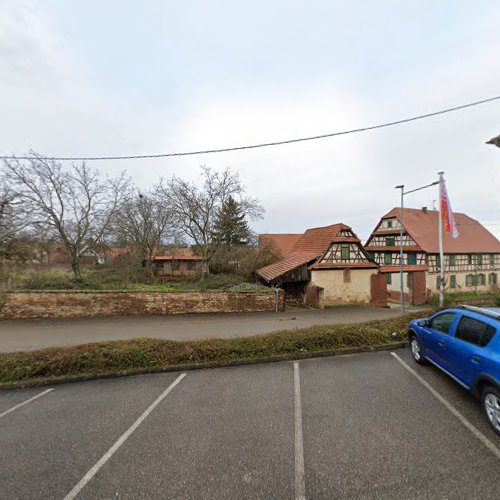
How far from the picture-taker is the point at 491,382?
3105mm

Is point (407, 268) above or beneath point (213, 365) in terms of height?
above

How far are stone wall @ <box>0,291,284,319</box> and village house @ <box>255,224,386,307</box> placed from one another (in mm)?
4240

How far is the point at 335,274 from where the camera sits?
1644cm

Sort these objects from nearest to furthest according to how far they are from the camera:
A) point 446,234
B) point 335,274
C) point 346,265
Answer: point 335,274, point 346,265, point 446,234

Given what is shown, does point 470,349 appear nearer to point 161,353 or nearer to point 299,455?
point 299,455

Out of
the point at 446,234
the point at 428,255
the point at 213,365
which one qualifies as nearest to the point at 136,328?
the point at 213,365

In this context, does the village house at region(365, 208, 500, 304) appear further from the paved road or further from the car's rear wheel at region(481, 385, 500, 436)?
the car's rear wheel at region(481, 385, 500, 436)

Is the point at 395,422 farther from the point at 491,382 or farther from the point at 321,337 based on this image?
the point at 321,337

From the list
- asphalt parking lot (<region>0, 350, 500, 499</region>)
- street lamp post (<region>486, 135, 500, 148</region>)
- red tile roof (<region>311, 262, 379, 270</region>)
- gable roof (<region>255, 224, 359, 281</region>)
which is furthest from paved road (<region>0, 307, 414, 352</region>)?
street lamp post (<region>486, 135, 500, 148</region>)

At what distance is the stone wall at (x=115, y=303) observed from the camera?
440 inches

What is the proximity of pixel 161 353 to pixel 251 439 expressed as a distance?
3307mm

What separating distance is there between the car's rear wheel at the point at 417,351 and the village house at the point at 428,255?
718 inches

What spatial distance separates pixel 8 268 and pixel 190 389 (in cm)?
1554

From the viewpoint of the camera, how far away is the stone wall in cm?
1117
